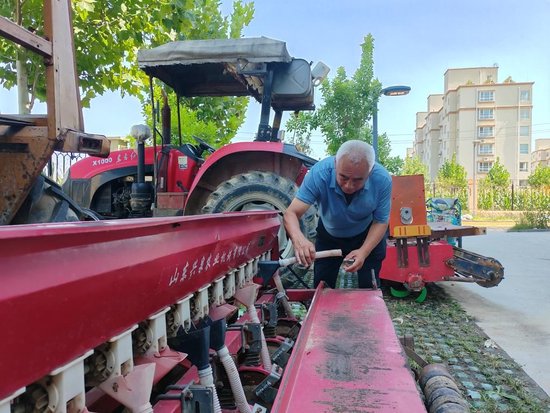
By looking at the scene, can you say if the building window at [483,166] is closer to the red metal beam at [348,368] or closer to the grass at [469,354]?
the grass at [469,354]

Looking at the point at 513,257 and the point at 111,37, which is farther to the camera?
the point at 513,257

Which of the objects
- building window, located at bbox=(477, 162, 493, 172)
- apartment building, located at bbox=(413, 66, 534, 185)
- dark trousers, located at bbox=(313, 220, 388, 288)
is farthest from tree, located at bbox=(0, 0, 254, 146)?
building window, located at bbox=(477, 162, 493, 172)

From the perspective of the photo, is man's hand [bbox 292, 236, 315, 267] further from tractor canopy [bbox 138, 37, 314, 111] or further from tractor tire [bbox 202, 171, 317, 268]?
tractor canopy [bbox 138, 37, 314, 111]

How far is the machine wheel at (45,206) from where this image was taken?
2.36 metres

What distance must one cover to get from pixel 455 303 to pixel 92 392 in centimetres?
461

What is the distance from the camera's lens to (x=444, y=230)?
5160mm

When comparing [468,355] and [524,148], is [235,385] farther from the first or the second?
[524,148]

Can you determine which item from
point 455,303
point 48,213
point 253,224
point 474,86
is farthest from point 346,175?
point 474,86

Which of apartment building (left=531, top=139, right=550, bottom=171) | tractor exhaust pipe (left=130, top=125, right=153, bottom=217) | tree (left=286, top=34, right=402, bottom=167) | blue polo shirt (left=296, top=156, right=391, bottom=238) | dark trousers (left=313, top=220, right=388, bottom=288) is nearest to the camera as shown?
blue polo shirt (left=296, top=156, right=391, bottom=238)

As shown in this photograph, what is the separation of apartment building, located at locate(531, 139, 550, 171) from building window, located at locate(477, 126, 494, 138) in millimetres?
20149

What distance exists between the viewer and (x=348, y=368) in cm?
167

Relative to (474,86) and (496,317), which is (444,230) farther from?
(474,86)

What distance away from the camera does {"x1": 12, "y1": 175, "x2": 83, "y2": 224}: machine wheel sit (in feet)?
7.73

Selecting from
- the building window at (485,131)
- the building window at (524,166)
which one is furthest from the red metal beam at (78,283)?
the building window at (524,166)
